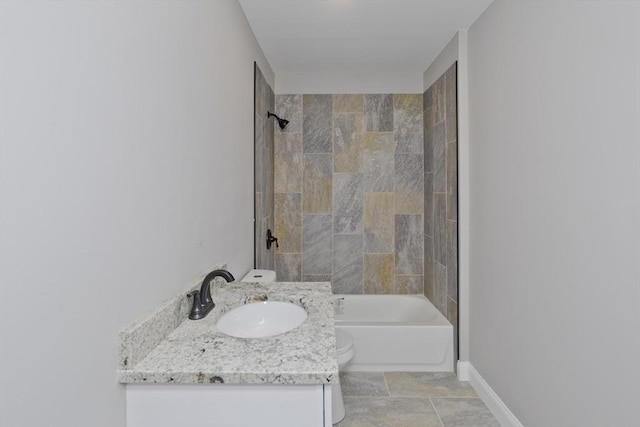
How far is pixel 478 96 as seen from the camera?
8.54 feet

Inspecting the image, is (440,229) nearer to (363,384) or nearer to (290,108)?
(363,384)

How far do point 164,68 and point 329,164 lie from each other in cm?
253

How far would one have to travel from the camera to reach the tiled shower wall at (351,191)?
377 cm

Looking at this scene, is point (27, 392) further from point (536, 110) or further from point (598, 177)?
point (536, 110)

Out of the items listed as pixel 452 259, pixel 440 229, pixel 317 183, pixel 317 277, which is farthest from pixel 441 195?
pixel 317 277

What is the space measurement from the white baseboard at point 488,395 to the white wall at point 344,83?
245cm

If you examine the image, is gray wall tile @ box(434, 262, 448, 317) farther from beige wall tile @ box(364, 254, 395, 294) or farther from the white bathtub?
beige wall tile @ box(364, 254, 395, 294)

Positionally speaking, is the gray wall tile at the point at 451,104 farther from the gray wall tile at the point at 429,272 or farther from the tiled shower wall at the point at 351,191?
the gray wall tile at the point at 429,272

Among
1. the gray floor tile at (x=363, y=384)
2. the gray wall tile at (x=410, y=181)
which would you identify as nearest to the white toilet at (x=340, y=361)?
the gray floor tile at (x=363, y=384)

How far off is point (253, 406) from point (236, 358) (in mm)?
127

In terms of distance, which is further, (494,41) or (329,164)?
(329,164)

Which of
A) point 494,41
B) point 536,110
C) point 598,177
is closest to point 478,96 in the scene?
point 494,41

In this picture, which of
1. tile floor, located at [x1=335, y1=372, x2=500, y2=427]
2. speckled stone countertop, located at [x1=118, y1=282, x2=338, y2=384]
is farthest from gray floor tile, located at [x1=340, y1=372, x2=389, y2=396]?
speckled stone countertop, located at [x1=118, y1=282, x2=338, y2=384]

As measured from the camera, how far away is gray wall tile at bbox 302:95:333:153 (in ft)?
12.4
